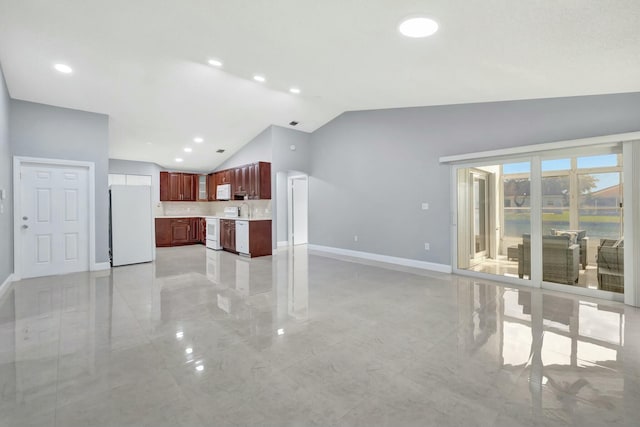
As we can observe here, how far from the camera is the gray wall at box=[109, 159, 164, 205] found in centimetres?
858

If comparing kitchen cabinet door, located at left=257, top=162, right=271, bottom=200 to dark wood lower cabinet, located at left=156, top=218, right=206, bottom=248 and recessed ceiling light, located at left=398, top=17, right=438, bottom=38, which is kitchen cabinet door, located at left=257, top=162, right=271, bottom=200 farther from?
recessed ceiling light, located at left=398, top=17, right=438, bottom=38

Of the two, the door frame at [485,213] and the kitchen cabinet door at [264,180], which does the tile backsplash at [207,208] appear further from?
the door frame at [485,213]

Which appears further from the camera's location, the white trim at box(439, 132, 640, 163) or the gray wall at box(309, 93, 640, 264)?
the gray wall at box(309, 93, 640, 264)

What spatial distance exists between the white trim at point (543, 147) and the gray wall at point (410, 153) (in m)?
0.16

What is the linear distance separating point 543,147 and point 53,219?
7831mm

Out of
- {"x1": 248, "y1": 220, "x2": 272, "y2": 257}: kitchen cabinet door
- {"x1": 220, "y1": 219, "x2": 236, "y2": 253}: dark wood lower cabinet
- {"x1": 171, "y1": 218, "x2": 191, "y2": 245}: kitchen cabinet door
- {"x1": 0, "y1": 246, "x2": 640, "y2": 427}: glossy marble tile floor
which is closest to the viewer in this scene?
{"x1": 0, "y1": 246, "x2": 640, "y2": 427}: glossy marble tile floor

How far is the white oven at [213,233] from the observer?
321 inches

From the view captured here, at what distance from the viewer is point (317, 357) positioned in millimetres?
2369

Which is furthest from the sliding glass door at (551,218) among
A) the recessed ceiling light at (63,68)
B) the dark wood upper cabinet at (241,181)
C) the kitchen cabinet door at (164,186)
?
the kitchen cabinet door at (164,186)

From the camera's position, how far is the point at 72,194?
5.38m

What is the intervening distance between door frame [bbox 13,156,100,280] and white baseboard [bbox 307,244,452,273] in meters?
4.74

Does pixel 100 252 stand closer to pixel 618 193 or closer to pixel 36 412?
pixel 36 412

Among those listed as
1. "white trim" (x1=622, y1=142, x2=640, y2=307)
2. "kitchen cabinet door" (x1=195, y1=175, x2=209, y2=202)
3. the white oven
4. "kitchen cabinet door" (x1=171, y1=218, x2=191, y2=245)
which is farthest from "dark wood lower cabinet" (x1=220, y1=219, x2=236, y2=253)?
"white trim" (x1=622, y1=142, x2=640, y2=307)

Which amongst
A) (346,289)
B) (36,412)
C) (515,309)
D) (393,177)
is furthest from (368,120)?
(36,412)
